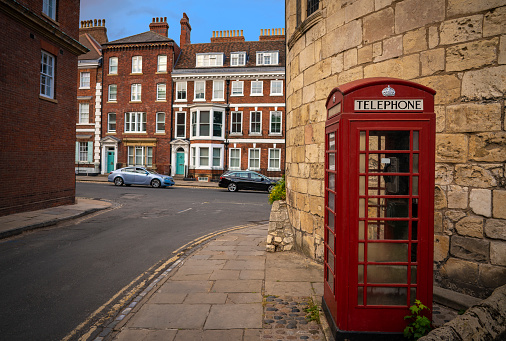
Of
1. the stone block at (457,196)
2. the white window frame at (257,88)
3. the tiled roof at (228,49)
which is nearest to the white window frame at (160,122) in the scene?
the tiled roof at (228,49)

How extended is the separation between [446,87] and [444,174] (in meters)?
1.17

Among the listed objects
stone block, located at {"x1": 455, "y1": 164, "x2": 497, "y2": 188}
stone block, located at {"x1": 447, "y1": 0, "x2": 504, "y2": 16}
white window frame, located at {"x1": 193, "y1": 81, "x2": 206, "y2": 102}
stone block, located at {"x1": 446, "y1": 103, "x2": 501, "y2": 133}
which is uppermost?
white window frame, located at {"x1": 193, "y1": 81, "x2": 206, "y2": 102}

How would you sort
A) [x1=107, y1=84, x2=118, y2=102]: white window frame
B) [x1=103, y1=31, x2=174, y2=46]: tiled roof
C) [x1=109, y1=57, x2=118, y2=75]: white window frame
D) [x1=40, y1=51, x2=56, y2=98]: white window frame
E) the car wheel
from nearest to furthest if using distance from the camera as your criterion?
[x1=40, y1=51, x2=56, y2=98]: white window frame < the car wheel < [x1=103, y1=31, x2=174, y2=46]: tiled roof < [x1=109, y1=57, x2=118, y2=75]: white window frame < [x1=107, y1=84, x2=118, y2=102]: white window frame

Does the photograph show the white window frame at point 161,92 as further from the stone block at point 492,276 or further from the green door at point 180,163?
the stone block at point 492,276

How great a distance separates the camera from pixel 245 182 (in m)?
23.4

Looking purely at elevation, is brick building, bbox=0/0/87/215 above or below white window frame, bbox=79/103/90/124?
below

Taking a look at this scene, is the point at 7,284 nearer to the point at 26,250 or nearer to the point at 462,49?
the point at 26,250

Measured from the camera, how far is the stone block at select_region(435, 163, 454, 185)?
464cm

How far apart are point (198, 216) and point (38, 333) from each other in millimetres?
8824

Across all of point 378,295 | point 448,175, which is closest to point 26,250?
point 378,295

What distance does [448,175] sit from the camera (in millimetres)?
4660

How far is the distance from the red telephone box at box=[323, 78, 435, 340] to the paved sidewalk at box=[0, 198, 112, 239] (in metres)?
9.15

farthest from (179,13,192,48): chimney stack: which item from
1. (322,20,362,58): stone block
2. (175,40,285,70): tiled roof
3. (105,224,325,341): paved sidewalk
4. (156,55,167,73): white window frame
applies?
(105,224,325,341): paved sidewalk

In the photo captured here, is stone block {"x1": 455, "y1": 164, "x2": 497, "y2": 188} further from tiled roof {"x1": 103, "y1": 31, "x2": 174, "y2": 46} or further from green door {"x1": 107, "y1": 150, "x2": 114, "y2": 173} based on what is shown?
green door {"x1": 107, "y1": 150, "x2": 114, "y2": 173}
